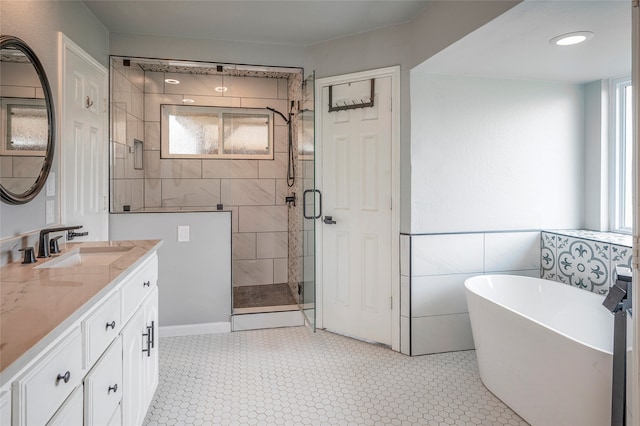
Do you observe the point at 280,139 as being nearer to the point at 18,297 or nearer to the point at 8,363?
the point at 18,297

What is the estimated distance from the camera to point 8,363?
2.30 feet

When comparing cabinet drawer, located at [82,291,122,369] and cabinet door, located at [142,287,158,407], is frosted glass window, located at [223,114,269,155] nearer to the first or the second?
cabinet door, located at [142,287,158,407]

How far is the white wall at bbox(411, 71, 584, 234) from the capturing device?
8.92ft

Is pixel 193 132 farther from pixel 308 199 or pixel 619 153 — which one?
pixel 619 153

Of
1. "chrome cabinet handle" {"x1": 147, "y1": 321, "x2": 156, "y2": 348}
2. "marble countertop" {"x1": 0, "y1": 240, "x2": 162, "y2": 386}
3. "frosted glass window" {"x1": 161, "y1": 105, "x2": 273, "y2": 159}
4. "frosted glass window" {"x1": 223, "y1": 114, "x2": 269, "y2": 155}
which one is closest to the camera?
"marble countertop" {"x1": 0, "y1": 240, "x2": 162, "y2": 386}

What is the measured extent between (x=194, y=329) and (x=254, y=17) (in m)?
2.48

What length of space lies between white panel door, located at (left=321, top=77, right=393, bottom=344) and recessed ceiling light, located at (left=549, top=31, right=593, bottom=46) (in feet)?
3.51

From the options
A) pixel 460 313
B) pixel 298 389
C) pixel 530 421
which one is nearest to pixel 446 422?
pixel 530 421

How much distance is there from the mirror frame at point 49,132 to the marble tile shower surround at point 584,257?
3.30 meters

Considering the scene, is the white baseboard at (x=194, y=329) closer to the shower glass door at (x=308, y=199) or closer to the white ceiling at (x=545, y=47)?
the shower glass door at (x=308, y=199)

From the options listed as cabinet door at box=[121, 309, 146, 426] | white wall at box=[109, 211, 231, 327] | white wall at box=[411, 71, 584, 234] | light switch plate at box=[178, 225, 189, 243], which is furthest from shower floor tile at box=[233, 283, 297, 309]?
cabinet door at box=[121, 309, 146, 426]

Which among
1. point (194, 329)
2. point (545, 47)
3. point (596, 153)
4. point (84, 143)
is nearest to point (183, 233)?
point (194, 329)

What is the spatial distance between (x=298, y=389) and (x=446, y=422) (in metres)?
0.85

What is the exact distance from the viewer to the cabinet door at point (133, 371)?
59.1 inches
